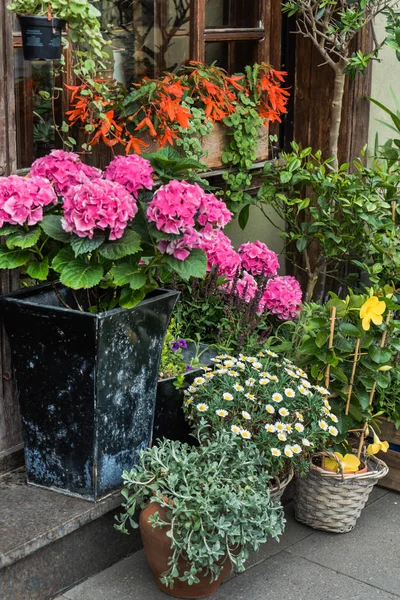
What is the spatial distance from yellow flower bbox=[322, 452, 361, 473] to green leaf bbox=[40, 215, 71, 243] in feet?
4.55

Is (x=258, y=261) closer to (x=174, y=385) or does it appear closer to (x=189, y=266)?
(x=174, y=385)

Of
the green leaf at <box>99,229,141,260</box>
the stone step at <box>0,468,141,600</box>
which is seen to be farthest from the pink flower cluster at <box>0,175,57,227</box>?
the stone step at <box>0,468,141,600</box>

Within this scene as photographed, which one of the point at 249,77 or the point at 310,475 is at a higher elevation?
the point at 249,77

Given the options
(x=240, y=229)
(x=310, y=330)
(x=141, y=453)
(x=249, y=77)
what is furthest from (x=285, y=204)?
(x=141, y=453)

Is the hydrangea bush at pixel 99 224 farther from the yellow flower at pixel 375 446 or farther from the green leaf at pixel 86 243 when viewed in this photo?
the yellow flower at pixel 375 446

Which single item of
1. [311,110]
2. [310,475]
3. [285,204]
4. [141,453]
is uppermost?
[311,110]

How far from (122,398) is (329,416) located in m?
0.82

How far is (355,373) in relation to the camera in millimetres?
3953

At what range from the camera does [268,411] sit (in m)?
3.48

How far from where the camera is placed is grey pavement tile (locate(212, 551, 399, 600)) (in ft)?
11.2

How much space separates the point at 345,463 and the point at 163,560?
920 mm

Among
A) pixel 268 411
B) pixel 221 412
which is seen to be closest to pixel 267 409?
pixel 268 411

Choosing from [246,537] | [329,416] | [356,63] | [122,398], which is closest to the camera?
[246,537]

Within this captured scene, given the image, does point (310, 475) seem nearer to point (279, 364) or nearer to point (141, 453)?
point (279, 364)
